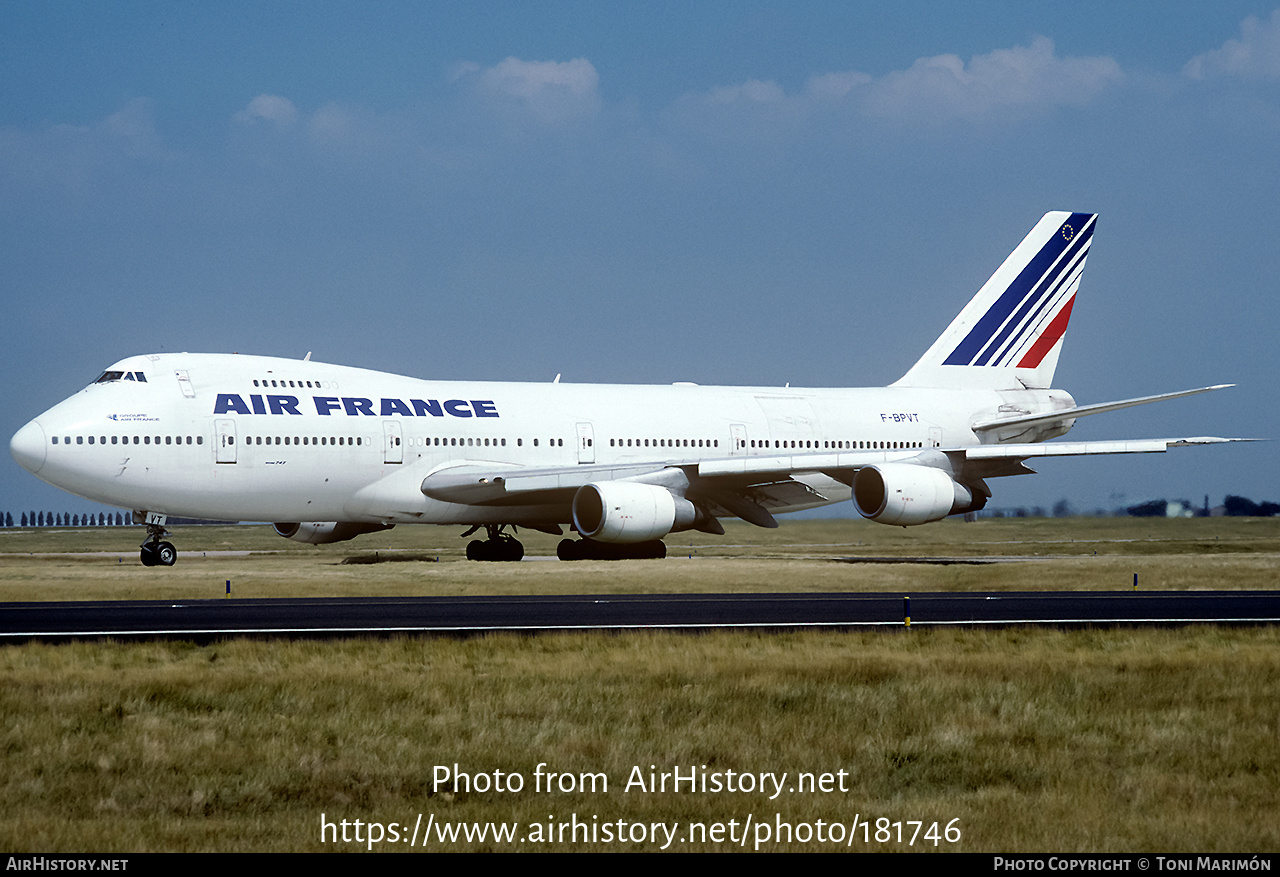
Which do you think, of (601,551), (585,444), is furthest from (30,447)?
(601,551)

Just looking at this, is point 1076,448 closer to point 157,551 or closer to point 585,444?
point 585,444

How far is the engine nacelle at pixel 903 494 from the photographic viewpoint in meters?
35.7

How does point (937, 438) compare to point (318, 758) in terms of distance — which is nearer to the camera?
point (318, 758)

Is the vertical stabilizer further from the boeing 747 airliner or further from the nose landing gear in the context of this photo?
the nose landing gear

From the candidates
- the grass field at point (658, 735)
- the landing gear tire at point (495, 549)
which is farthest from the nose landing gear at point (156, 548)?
the grass field at point (658, 735)

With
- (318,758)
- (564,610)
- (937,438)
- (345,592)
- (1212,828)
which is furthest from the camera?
(937,438)

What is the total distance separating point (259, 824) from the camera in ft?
33.1

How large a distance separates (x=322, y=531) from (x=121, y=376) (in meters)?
8.94

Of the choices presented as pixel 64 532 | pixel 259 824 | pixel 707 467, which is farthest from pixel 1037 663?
pixel 64 532

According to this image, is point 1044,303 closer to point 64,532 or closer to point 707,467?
point 707,467

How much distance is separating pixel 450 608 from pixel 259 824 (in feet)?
46.8

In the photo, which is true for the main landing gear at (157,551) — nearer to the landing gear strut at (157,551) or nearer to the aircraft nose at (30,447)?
the landing gear strut at (157,551)

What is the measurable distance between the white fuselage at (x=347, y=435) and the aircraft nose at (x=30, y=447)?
0.05 metres

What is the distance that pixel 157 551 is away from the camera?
35031 millimetres
